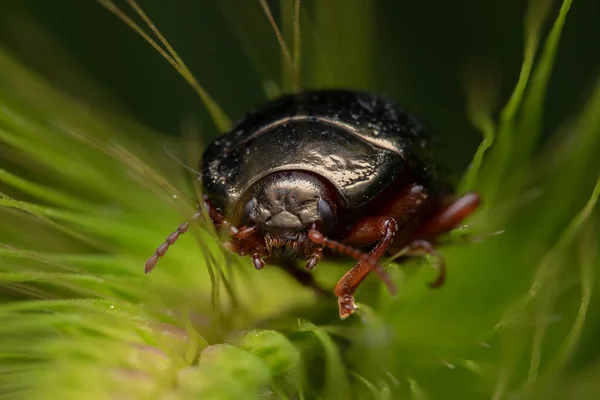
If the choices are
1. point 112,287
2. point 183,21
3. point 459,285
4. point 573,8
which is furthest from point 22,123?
point 573,8

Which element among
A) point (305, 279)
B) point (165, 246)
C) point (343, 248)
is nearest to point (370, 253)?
point (343, 248)

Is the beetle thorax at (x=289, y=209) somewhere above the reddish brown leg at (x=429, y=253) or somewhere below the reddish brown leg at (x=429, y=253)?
above

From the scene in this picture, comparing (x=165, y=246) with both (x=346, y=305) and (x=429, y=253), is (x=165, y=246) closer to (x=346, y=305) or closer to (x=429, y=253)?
(x=346, y=305)

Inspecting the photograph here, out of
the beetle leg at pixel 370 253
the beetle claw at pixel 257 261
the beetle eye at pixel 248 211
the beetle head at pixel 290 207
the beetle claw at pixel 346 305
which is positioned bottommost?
the beetle claw at pixel 346 305

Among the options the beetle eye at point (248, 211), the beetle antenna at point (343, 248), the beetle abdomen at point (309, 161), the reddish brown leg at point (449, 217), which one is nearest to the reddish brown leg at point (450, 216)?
the reddish brown leg at point (449, 217)

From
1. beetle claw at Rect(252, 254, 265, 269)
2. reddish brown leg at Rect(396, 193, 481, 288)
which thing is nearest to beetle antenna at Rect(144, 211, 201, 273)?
beetle claw at Rect(252, 254, 265, 269)

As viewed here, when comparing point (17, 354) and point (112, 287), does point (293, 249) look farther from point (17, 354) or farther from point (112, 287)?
point (17, 354)

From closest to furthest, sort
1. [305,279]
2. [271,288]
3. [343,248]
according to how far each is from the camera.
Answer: [343,248] → [305,279] → [271,288]

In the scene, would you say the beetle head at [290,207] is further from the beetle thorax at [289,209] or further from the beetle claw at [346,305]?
the beetle claw at [346,305]
